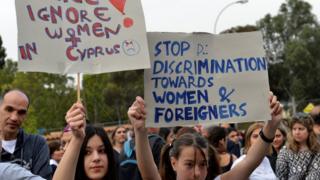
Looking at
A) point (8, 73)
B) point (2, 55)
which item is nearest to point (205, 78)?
point (8, 73)

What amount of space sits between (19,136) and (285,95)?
58379mm

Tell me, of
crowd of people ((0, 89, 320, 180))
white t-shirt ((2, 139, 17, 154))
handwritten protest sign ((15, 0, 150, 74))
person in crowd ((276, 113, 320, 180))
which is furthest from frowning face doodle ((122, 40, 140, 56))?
person in crowd ((276, 113, 320, 180))

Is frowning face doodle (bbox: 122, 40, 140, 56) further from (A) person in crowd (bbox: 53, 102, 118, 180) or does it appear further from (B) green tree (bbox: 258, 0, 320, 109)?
(B) green tree (bbox: 258, 0, 320, 109)

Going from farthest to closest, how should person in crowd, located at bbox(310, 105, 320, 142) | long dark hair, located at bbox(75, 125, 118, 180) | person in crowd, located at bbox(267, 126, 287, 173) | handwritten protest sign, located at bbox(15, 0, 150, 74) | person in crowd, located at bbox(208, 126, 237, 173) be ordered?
person in crowd, located at bbox(267, 126, 287, 173), person in crowd, located at bbox(310, 105, 320, 142), person in crowd, located at bbox(208, 126, 237, 173), handwritten protest sign, located at bbox(15, 0, 150, 74), long dark hair, located at bbox(75, 125, 118, 180)

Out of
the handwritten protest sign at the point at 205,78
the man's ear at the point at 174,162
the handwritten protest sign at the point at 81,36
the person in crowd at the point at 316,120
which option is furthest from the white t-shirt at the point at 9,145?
the person in crowd at the point at 316,120

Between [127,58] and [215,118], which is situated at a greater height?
[127,58]

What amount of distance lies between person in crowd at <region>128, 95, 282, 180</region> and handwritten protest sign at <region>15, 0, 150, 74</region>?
45 cm

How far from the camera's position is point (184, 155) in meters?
3.93

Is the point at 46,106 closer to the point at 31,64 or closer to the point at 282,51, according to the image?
the point at 282,51

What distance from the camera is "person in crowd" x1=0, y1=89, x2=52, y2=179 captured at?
4.21m

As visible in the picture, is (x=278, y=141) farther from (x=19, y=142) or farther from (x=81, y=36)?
(x=19, y=142)

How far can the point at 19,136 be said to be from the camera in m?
4.33

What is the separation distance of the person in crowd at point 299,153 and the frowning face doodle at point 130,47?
8.94ft

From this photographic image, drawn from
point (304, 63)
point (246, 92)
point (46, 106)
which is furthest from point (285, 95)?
point (246, 92)
